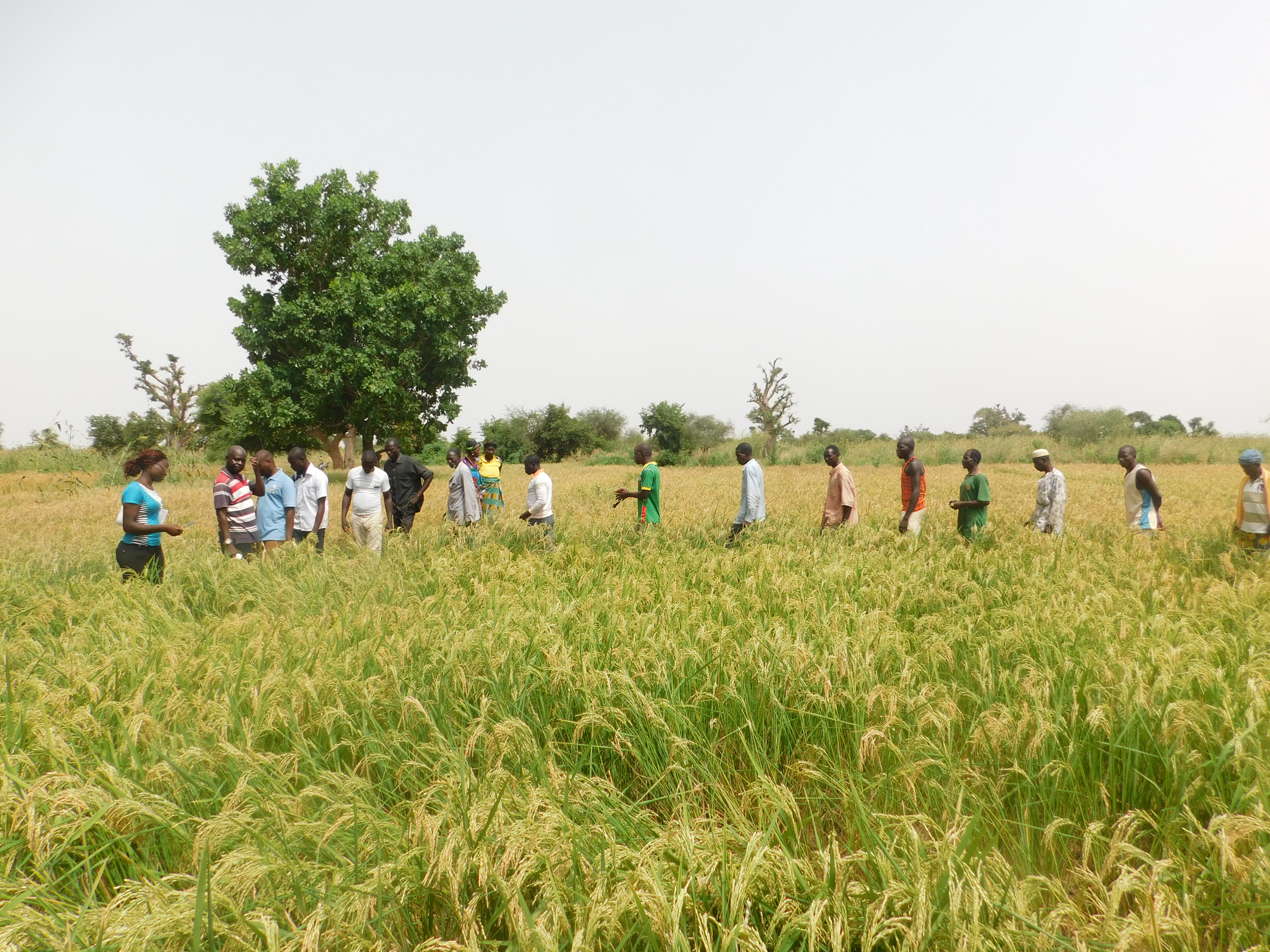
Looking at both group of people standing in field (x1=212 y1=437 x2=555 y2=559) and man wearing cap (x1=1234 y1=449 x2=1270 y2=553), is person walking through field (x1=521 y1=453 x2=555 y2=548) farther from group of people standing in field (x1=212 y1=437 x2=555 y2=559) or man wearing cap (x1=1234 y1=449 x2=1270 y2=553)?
man wearing cap (x1=1234 y1=449 x2=1270 y2=553)

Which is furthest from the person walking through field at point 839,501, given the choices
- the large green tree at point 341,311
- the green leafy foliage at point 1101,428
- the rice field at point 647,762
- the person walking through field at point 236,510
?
the green leafy foliage at point 1101,428

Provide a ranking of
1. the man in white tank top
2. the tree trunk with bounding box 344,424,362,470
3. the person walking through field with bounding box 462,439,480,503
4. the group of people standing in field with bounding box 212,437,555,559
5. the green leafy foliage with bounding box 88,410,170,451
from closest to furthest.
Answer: the man in white tank top, the group of people standing in field with bounding box 212,437,555,559, the person walking through field with bounding box 462,439,480,503, the tree trunk with bounding box 344,424,362,470, the green leafy foliage with bounding box 88,410,170,451

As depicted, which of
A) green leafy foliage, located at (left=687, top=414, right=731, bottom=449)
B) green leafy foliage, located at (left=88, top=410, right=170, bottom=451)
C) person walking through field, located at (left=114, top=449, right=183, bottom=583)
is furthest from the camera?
green leafy foliage, located at (left=687, top=414, right=731, bottom=449)

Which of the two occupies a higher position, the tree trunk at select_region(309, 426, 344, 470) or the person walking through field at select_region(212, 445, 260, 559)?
the tree trunk at select_region(309, 426, 344, 470)

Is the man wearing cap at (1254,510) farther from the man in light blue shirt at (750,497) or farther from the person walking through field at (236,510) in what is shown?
the person walking through field at (236,510)

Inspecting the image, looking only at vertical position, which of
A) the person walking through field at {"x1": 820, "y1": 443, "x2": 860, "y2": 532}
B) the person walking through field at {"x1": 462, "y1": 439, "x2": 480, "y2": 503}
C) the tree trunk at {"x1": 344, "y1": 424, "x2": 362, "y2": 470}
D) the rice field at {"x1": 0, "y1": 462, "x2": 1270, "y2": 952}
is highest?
the tree trunk at {"x1": 344, "y1": 424, "x2": 362, "y2": 470}

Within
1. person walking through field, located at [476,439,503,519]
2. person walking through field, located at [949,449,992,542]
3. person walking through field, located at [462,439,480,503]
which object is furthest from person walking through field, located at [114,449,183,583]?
person walking through field, located at [949,449,992,542]

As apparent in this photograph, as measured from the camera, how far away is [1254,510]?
7.01 metres

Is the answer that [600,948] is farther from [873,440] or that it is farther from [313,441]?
[873,440]

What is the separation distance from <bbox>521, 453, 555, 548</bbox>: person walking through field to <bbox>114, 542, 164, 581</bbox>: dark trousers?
4.20m

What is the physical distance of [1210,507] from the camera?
663 inches

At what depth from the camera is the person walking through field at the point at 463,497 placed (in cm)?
959

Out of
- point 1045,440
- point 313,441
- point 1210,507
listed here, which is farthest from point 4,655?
point 1045,440

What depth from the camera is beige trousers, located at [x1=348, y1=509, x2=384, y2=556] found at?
9.06 metres
